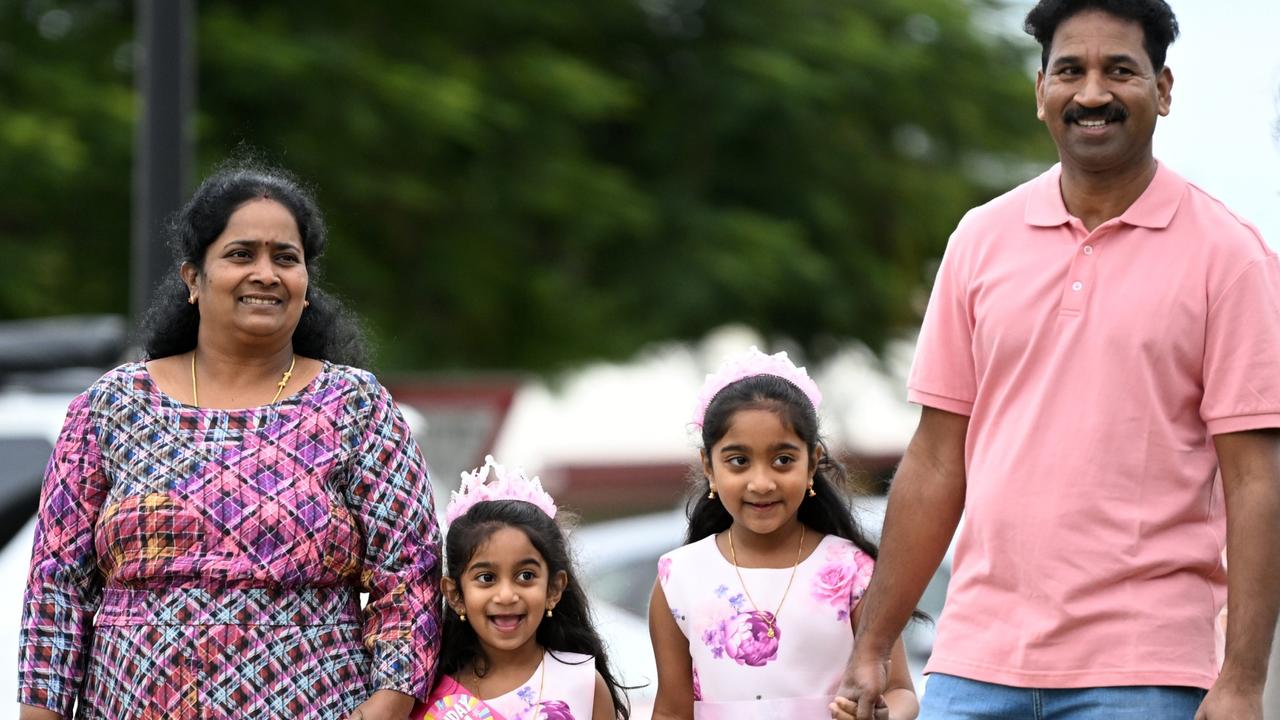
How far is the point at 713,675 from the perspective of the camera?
13.9 ft

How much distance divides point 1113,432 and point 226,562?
1648 millimetres

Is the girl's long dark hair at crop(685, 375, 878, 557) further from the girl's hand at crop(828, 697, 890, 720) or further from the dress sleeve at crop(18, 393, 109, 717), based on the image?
the dress sleeve at crop(18, 393, 109, 717)

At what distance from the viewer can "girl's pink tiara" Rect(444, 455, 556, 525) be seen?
171 inches

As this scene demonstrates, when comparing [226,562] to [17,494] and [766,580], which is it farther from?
[17,494]

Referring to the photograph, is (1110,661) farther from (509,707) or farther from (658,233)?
(658,233)

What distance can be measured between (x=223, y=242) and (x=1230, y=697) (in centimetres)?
206

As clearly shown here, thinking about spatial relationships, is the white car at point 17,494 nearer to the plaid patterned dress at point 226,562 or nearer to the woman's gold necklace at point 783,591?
the plaid patterned dress at point 226,562

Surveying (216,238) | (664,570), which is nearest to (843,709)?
(664,570)

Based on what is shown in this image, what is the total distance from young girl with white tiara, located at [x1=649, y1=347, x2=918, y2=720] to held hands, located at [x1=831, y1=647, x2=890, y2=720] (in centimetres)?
15

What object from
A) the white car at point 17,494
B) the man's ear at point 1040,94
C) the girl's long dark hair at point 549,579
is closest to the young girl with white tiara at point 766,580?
the girl's long dark hair at point 549,579

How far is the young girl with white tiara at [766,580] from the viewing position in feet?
13.8

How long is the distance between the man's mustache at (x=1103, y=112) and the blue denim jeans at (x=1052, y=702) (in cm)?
102

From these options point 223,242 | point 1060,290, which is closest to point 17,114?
point 223,242

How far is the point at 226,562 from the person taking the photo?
383cm
